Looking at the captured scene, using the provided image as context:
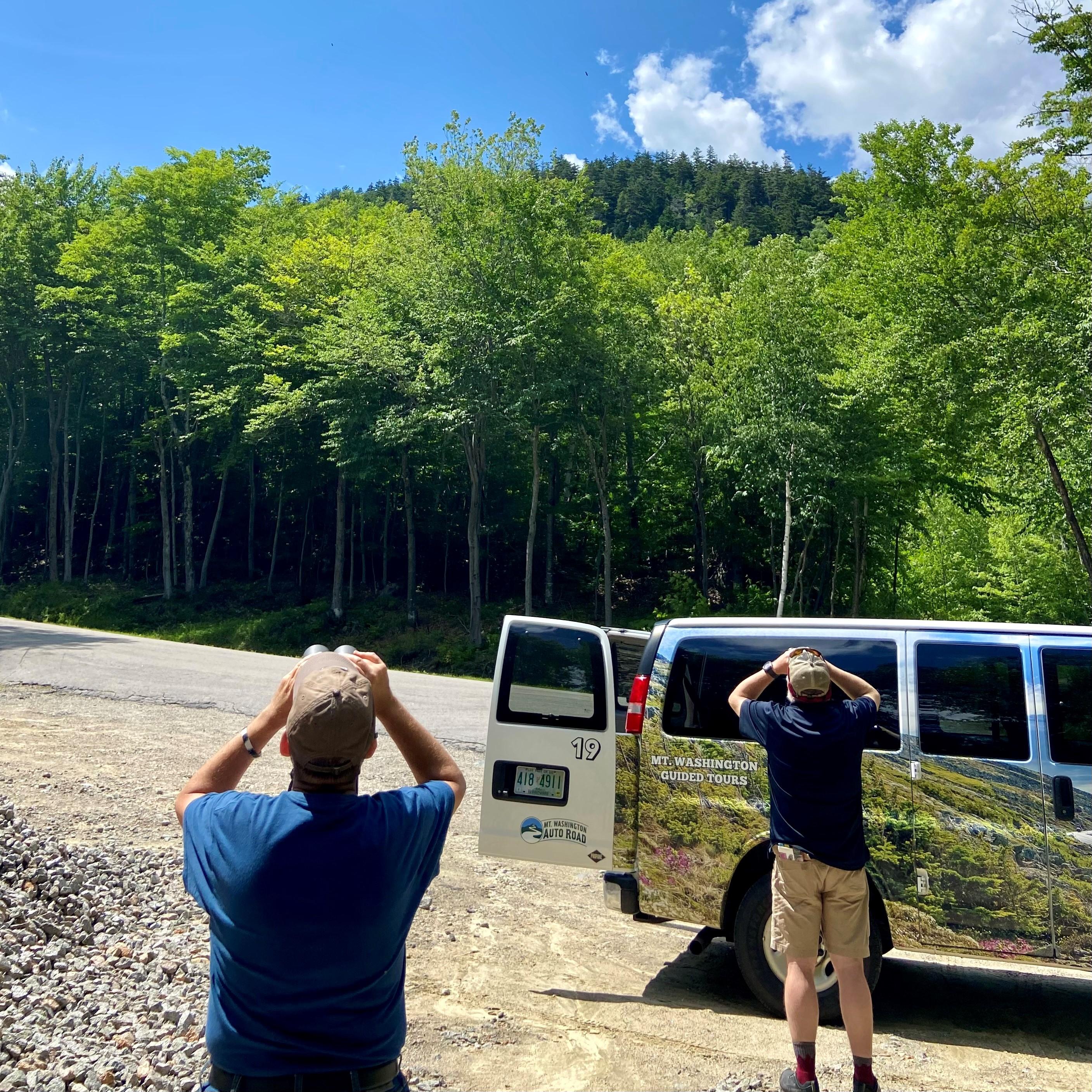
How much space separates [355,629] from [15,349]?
20958 mm

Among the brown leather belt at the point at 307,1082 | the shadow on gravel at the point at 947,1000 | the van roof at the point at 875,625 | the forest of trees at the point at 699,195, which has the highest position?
the forest of trees at the point at 699,195

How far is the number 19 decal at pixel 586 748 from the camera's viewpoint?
5.94m

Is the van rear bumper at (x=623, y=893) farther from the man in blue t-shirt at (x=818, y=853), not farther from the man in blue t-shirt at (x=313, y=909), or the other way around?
the man in blue t-shirt at (x=313, y=909)

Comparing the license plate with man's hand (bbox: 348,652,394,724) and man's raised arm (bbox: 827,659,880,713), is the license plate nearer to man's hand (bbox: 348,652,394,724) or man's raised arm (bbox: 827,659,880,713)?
man's raised arm (bbox: 827,659,880,713)

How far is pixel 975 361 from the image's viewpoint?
64.3 ft

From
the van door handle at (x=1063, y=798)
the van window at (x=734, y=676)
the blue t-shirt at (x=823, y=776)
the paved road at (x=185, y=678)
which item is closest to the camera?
the blue t-shirt at (x=823, y=776)

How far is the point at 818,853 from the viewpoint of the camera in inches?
173

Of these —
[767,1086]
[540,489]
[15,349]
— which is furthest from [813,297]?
[15,349]

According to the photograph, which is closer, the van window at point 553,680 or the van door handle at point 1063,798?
the van door handle at point 1063,798

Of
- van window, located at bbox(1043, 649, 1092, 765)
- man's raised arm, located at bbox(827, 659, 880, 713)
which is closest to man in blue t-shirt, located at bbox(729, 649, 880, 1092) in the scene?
man's raised arm, located at bbox(827, 659, 880, 713)

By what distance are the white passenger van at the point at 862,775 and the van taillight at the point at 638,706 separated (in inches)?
0.5

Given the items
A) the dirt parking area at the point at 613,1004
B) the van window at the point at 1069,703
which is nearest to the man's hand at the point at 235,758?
the dirt parking area at the point at 613,1004

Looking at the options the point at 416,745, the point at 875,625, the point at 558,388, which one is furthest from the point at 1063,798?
the point at 558,388

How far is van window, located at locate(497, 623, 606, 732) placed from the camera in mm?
6039
